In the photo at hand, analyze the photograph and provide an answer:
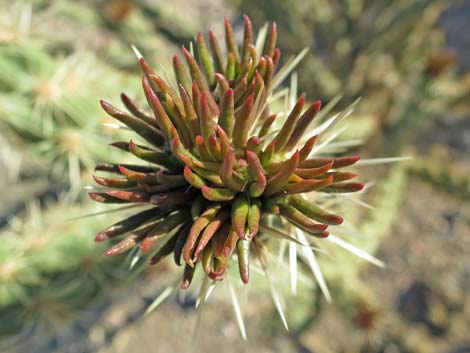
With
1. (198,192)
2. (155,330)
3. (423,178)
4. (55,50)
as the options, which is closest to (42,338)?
(155,330)

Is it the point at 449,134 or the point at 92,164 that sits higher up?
the point at 92,164

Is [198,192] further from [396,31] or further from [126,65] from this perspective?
[396,31]

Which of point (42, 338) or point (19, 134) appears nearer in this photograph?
point (19, 134)

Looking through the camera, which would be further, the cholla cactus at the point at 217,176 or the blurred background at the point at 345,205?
the blurred background at the point at 345,205

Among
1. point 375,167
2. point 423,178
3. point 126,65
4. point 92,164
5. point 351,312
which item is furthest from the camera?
point 375,167
